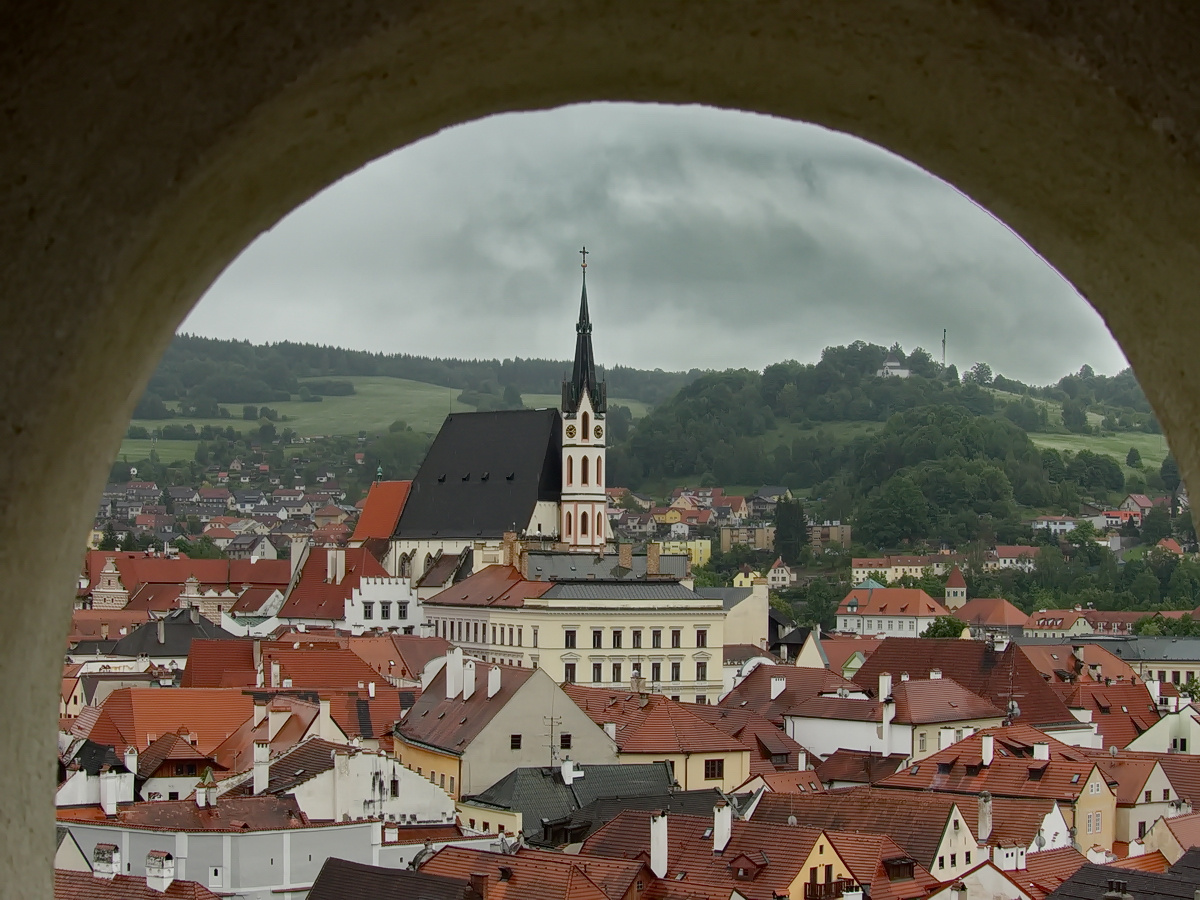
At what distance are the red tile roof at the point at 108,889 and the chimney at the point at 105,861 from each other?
116 cm

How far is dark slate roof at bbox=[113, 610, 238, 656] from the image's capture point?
2945 inches

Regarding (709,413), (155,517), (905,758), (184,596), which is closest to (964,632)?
(905,758)

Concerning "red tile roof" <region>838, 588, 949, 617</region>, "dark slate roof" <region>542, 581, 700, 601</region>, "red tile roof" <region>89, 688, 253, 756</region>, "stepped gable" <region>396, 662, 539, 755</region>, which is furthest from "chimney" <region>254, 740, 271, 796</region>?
"red tile roof" <region>838, 588, 949, 617</region>

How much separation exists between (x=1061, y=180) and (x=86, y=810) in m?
34.6

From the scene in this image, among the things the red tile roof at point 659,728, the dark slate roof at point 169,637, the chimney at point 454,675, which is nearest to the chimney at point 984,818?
the red tile roof at point 659,728

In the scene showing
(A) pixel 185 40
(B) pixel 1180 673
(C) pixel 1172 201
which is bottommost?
(B) pixel 1180 673

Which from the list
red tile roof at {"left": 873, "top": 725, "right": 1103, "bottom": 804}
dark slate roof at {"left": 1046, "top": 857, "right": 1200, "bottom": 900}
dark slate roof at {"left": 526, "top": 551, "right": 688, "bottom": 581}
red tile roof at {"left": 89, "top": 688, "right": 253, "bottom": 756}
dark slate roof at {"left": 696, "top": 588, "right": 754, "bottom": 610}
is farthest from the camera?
dark slate roof at {"left": 696, "top": 588, "right": 754, "bottom": 610}

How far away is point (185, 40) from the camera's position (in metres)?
2.04

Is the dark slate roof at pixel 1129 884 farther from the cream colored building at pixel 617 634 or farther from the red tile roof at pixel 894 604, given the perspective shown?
the red tile roof at pixel 894 604

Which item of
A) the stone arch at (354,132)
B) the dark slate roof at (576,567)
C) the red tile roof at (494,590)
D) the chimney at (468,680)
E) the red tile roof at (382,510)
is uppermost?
the stone arch at (354,132)

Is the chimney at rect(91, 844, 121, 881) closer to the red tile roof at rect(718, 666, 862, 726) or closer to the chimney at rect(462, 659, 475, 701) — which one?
the chimney at rect(462, 659, 475, 701)

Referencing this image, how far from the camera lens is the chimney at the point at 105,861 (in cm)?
2600

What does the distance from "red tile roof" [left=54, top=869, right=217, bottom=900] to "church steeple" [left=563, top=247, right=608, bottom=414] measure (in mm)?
62405

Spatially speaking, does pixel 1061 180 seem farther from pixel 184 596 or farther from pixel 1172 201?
pixel 184 596
